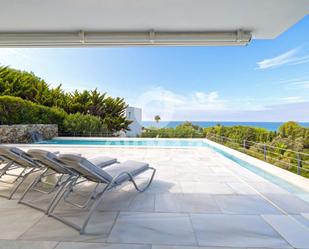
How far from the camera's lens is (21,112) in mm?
11820

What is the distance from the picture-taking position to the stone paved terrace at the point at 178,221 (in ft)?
7.15

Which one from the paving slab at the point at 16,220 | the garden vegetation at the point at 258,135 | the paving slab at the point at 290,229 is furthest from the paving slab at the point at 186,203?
Answer: the garden vegetation at the point at 258,135

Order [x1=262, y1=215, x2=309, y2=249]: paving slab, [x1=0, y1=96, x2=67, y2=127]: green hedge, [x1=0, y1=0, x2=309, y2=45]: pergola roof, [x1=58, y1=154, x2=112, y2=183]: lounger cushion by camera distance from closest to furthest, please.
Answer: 1. [x1=262, y1=215, x2=309, y2=249]: paving slab
2. [x1=58, y1=154, x2=112, y2=183]: lounger cushion
3. [x1=0, y1=0, x2=309, y2=45]: pergola roof
4. [x1=0, y1=96, x2=67, y2=127]: green hedge

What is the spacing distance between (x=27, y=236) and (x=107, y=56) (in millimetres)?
16701

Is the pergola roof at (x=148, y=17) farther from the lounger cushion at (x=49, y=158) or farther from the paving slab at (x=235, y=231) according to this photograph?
the paving slab at (x=235, y=231)

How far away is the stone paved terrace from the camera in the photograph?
2180 mm

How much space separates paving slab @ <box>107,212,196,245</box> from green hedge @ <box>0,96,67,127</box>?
10951mm

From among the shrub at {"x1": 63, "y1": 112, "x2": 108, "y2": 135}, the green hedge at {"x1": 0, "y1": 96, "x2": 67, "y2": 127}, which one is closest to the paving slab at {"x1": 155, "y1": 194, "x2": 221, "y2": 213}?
the green hedge at {"x1": 0, "y1": 96, "x2": 67, "y2": 127}

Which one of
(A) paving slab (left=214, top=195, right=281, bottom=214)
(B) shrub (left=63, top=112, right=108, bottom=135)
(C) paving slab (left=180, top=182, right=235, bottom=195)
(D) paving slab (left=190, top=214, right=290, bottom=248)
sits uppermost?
(B) shrub (left=63, top=112, right=108, bottom=135)

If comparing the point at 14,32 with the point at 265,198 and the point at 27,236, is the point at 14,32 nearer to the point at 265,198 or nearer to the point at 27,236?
the point at 27,236

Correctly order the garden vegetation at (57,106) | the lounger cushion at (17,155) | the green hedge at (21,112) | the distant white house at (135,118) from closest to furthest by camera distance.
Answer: the lounger cushion at (17,155), the green hedge at (21,112), the garden vegetation at (57,106), the distant white house at (135,118)

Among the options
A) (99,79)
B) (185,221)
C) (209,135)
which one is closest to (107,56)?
(99,79)

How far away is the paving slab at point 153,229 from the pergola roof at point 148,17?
2.54m

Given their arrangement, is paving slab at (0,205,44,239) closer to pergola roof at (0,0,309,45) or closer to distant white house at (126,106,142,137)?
pergola roof at (0,0,309,45)
